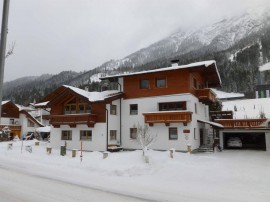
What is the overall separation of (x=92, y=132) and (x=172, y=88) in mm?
10329

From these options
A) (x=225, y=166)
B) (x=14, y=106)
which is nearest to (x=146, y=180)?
(x=225, y=166)

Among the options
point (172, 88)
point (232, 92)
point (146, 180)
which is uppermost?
point (232, 92)

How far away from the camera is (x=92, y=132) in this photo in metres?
30.2

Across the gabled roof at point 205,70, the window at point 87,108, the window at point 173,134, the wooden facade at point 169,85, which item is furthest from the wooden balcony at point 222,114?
the window at point 87,108

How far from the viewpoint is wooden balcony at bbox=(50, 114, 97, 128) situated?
1149 inches

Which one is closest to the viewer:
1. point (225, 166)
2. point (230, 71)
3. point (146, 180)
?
point (146, 180)

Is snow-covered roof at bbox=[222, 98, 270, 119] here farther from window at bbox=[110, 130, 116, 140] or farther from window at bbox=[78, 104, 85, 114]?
window at bbox=[78, 104, 85, 114]

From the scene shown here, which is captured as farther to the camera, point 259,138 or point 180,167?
point 259,138

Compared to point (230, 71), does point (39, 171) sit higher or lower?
lower

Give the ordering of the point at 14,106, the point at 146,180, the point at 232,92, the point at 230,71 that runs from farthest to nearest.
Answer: the point at 230,71, the point at 232,92, the point at 14,106, the point at 146,180

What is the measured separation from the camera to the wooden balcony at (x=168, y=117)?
26.7m

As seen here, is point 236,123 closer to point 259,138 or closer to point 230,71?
point 259,138

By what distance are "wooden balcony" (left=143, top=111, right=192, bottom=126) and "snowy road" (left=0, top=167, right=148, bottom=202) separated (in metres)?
15.3

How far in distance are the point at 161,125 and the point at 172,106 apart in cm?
254
